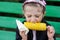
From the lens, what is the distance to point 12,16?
7.88 ft

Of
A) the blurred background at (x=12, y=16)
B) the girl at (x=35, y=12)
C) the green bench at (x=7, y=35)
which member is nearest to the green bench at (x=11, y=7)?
the blurred background at (x=12, y=16)


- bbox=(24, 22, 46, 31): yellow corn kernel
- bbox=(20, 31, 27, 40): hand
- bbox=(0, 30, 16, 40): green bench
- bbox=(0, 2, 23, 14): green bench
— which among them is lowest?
bbox=(0, 30, 16, 40): green bench

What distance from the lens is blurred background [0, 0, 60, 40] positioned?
2250 millimetres

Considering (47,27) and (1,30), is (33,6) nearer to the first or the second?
(47,27)

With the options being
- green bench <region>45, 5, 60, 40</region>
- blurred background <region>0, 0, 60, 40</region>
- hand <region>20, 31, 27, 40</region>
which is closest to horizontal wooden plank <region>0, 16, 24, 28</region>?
blurred background <region>0, 0, 60, 40</region>

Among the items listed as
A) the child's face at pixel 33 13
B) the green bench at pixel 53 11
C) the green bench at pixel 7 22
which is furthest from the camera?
the green bench at pixel 7 22

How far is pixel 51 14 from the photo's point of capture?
2.24m

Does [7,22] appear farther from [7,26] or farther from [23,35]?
[23,35]

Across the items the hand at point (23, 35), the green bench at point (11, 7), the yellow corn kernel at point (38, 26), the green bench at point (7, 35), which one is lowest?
the green bench at point (7, 35)

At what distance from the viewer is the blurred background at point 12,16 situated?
88.6 inches

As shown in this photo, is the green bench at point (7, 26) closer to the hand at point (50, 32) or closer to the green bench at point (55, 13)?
the green bench at point (55, 13)

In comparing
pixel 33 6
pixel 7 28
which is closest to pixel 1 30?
pixel 7 28

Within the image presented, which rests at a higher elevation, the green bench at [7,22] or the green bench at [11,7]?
the green bench at [11,7]

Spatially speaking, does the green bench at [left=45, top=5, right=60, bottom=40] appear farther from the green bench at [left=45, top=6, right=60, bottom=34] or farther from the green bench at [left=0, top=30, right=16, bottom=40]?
the green bench at [left=0, top=30, right=16, bottom=40]
